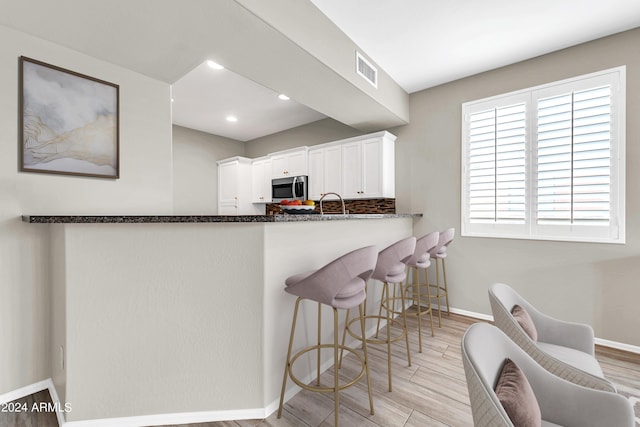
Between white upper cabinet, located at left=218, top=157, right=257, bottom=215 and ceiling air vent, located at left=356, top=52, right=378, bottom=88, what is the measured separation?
2.91m

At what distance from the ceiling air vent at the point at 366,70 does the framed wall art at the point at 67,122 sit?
2006 millimetres

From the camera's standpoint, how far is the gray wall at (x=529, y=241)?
2.36 m

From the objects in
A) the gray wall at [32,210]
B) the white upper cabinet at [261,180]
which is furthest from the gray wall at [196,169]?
the gray wall at [32,210]

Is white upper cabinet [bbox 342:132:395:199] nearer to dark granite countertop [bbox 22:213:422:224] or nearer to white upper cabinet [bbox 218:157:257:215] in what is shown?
white upper cabinet [bbox 218:157:257:215]

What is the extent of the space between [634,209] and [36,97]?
180 inches

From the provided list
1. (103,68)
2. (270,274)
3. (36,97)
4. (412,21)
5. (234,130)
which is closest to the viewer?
(270,274)

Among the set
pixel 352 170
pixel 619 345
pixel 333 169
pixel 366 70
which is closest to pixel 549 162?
pixel 619 345

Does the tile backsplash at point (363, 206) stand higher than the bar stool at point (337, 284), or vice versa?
the tile backsplash at point (363, 206)

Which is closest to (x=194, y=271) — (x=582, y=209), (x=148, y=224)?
(x=148, y=224)

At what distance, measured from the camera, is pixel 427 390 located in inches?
73.4

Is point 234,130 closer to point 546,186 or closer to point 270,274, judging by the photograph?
point 270,274

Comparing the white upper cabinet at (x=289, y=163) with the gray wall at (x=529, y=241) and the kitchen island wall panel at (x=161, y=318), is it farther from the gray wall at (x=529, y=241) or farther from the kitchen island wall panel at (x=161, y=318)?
the kitchen island wall panel at (x=161, y=318)

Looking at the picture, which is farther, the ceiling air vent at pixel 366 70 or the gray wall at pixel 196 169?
the gray wall at pixel 196 169

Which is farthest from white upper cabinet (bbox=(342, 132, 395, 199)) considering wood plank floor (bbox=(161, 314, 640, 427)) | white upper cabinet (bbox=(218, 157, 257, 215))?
white upper cabinet (bbox=(218, 157, 257, 215))
